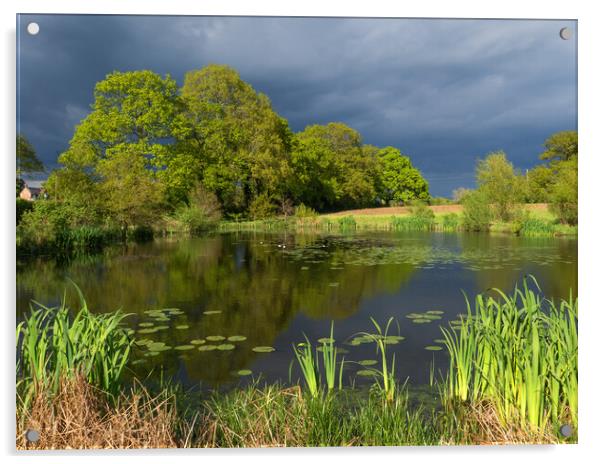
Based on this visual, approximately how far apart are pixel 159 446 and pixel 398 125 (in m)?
3.59

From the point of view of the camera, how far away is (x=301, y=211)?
693 cm

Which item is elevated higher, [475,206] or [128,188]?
[128,188]

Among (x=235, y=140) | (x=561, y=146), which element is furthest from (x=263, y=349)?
(x=235, y=140)

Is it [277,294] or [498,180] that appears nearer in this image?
[498,180]

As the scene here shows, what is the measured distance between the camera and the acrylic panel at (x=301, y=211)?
291 cm

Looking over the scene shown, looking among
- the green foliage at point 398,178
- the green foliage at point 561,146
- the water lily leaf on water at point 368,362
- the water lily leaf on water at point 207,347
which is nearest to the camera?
the green foliage at point 561,146

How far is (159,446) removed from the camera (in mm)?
2859

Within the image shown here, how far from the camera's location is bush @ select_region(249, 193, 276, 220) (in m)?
7.00

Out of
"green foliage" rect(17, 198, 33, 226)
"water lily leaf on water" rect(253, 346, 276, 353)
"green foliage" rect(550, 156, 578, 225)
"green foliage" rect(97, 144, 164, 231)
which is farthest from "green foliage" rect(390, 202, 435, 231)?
"green foliage" rect(17, 198, 33, 226)

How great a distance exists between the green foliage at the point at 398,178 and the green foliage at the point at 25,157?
3.32 m

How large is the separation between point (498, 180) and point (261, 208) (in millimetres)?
3646

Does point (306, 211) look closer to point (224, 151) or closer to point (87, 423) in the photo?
point (224, 151)

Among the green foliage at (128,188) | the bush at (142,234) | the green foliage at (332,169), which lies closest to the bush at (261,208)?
the green foliage at (332,169)

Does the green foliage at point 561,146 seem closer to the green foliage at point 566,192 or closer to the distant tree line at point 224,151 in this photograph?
the green foliage at point 566,192
